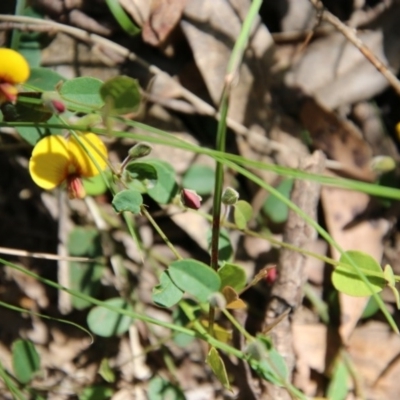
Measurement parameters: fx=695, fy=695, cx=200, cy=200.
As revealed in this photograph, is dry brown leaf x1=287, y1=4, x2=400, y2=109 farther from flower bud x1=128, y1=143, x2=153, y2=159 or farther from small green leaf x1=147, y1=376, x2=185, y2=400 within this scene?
small green leaf x1=147, y1=376, x2=185, y2=400

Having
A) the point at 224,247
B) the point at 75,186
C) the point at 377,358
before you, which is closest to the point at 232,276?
the point at 224,247

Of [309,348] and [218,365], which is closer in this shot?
[218,365]

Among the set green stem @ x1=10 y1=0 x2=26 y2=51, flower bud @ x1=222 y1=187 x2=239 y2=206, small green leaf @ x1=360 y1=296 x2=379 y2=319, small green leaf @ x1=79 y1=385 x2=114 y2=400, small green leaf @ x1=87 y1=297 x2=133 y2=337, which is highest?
green stem @ x1=10 y1=0 x2=26 y2=51

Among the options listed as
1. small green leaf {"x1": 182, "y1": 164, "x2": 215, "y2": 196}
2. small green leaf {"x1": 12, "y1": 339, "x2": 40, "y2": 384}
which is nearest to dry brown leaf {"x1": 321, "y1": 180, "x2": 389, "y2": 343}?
small green leaf {"x1": 182, "y1": 164, "x2": 215, "y2": 196}

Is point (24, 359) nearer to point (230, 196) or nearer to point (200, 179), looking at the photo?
point (200, 179)

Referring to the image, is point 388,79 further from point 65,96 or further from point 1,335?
point 1,335
